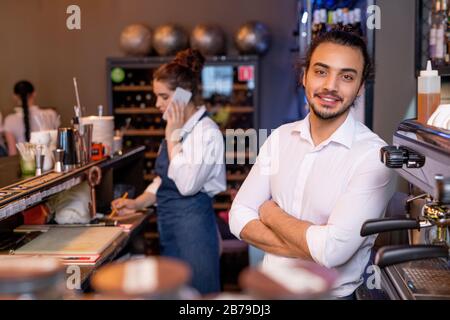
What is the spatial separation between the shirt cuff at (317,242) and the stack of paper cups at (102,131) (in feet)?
5.57

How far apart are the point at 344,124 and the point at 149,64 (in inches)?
151

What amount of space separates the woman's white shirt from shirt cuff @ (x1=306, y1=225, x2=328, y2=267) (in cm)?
106

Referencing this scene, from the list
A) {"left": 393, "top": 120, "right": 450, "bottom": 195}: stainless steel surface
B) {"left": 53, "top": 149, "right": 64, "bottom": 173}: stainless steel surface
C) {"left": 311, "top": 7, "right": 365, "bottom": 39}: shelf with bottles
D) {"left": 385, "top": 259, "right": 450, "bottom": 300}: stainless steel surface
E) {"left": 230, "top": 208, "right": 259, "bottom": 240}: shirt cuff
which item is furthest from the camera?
{"left": 311, "top": 7, "right": 365, "bottom": 39}: shelf with bottles

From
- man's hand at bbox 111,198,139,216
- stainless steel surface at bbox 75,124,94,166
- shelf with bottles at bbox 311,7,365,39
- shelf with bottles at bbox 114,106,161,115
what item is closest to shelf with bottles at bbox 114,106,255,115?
shelf with bottles at bbox 114,106,161,115

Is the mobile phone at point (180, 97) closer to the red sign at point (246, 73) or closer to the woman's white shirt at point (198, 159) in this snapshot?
the woman's white shirt at point (198, 159)

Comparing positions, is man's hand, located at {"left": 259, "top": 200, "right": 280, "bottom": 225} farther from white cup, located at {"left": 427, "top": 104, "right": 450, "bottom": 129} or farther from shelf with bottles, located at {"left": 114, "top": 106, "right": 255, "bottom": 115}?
shelf with bottles, located at {"left": 114, "top": 106, "right": 255, "bottom": 115}

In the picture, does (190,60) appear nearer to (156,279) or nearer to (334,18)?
(334,18)

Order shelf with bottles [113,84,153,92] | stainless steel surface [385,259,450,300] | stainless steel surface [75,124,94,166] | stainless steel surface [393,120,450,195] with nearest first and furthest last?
stainless steel surface [393,120,450,195]
stainless steel surface [385,259,450,300]
stainless steel surface [75,124,94,166]
shelf with bottles [113,84,153,92]

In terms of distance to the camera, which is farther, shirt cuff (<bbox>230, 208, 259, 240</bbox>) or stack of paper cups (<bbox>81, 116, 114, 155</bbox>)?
stack of paper cups (<bbox>81, 116, 114, 155</bbox>)

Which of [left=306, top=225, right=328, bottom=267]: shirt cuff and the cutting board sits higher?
[left=306, top=225, right=328, bottom=267]: shirt cuff

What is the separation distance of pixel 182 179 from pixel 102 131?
0.68m

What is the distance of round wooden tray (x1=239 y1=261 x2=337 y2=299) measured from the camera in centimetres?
50
